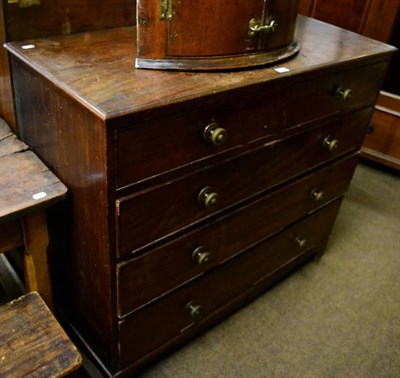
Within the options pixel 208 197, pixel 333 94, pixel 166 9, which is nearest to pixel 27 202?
pixel 208 197

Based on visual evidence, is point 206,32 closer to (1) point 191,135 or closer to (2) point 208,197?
(1) point 191,135

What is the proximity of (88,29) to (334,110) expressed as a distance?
2.42 ft

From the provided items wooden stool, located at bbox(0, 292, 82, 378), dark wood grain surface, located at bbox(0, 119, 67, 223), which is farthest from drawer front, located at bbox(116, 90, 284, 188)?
wooden stool, located at bbox(0, 292, 82, 378)

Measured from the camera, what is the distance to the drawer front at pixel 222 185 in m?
1.06

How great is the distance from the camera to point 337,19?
7.29 ft

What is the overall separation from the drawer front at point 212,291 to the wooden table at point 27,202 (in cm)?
27

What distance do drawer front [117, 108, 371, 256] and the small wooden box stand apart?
0.83 feet

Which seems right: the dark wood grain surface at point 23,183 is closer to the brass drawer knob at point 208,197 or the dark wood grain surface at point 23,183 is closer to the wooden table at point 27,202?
the wooden table at point 27,202

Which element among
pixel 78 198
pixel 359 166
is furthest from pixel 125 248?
pixel 359 166

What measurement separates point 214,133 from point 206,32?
0.23 meters

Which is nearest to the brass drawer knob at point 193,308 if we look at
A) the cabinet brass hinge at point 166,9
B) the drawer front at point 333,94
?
the drawer front at point 333,94

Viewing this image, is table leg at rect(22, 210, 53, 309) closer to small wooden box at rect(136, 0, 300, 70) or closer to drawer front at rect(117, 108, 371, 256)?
drawer front at rect(117, 108, 371, 256)

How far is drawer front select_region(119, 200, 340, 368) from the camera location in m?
1.29

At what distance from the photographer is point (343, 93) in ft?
4.54
